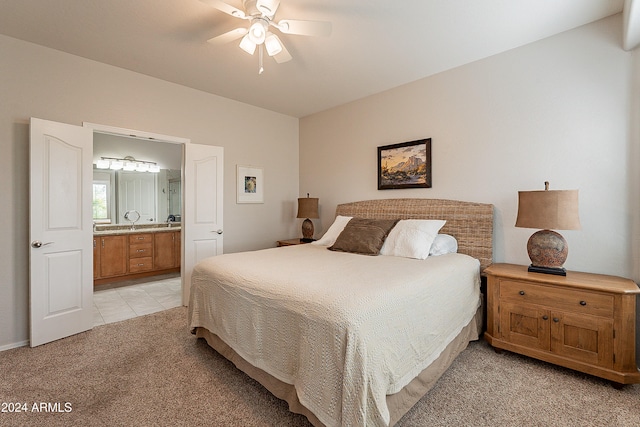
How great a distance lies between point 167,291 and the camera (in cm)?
427

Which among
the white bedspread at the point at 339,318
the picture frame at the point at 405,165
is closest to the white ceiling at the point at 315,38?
the picture frame at the point at 405,165

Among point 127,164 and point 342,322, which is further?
point 127,164

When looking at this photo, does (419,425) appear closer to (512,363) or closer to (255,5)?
(512,363)

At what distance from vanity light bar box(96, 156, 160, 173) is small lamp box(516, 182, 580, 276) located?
6046 mm

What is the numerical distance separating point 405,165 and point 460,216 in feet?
3.03

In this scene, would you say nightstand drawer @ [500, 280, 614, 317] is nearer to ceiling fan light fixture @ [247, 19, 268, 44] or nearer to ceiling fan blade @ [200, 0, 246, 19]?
ceiling fan light fixture @ [247, 19, 268, 44]

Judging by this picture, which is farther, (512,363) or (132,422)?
(512,363)

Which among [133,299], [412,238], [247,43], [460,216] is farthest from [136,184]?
[460,216]

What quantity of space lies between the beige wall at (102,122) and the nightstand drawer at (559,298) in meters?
3.34

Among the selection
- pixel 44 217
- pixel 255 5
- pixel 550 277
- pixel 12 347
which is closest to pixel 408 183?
pixel 550 277

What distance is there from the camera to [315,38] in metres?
2.51

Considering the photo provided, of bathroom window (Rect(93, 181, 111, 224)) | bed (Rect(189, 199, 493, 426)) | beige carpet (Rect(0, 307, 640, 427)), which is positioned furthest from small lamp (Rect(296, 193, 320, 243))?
bathroom window (Rect(93, 181, 111, 224))

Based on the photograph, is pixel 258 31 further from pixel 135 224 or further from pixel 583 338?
pixel 135 224

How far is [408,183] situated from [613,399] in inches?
95.8
